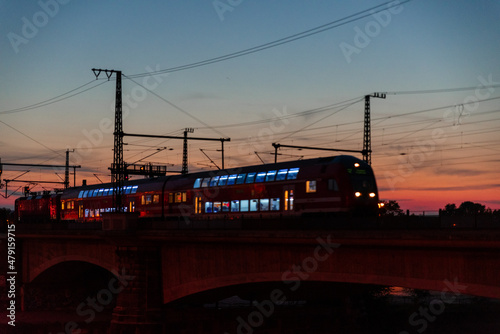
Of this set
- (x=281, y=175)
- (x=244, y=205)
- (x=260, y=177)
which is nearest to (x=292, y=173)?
(x=281, y=175)

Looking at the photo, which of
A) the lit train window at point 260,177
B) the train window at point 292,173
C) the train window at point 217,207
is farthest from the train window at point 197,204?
the train window at point 292,173

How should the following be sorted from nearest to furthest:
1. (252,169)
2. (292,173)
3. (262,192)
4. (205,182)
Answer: (292,173) < (262,192) < (252,169) < (205,182)

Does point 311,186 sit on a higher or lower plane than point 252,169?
lower

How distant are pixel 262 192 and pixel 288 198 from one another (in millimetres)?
2395

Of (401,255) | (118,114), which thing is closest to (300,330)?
(118,114)

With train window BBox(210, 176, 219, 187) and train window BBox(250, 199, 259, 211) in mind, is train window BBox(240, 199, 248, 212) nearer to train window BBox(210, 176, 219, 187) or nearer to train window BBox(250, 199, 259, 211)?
train window BBox(250, 199, 259, 211)

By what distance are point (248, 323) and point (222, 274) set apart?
1367 cm

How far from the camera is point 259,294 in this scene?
5416 centimetres

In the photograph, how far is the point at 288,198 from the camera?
39.7 metres

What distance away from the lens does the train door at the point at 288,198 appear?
3941 centimetres

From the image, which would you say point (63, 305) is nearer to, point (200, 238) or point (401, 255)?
point (200, 238)

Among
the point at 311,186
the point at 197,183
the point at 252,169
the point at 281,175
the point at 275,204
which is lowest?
the point at 275,204

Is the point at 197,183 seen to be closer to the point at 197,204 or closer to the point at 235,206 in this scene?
the point at 197,204

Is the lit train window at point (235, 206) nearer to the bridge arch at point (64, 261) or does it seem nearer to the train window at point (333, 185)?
the train window at point (333, 185)
